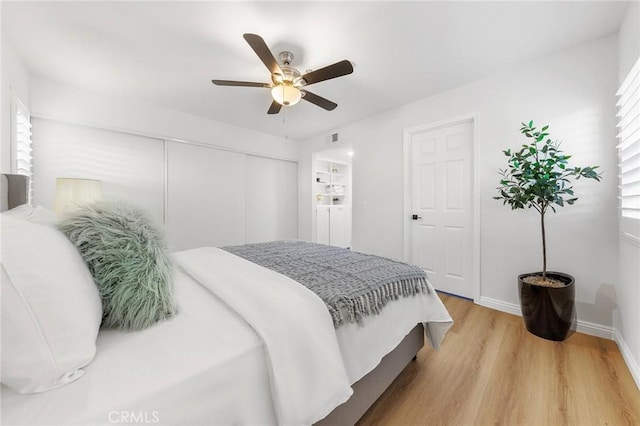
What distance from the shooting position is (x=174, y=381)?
2.06 feet

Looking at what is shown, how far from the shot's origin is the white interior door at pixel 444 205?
2.81m

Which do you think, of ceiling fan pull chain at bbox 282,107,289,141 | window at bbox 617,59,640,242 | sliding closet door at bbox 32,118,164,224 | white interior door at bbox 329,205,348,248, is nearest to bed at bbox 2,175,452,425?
window at bbox 617,59,640,242

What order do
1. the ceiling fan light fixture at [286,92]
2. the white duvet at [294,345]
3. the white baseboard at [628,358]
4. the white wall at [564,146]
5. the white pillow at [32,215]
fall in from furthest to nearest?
the ceiling fan light fixture at [286,92] → the white wall at [564,146] → the white baseboard at [628,358] → the white pillow at [32,215] → the white duvet at [294,345]

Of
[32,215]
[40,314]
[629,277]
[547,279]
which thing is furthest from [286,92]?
[629,277]

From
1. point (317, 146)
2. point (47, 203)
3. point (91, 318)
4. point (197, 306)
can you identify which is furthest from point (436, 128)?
point (47, 203)

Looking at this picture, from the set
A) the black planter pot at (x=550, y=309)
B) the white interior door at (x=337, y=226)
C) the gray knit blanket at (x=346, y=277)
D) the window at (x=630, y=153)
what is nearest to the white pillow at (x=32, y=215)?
the gray knit blanket at (x=346, y=277)

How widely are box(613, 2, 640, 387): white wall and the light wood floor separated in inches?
4.3

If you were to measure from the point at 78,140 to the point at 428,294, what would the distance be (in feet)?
Answer: 13.1

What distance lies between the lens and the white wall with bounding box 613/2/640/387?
1543 mm

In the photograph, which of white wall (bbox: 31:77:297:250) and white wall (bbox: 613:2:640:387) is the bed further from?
white wall (bbox: 613:2:640:387)

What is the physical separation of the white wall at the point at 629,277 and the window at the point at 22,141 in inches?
186

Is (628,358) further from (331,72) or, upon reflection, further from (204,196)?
(204,196)

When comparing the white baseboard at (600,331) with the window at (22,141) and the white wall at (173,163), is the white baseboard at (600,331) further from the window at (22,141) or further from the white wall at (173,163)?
the window at (22,141)

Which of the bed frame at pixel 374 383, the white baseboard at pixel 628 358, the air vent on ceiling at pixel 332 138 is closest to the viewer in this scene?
the bed frame at pixel 374 383
